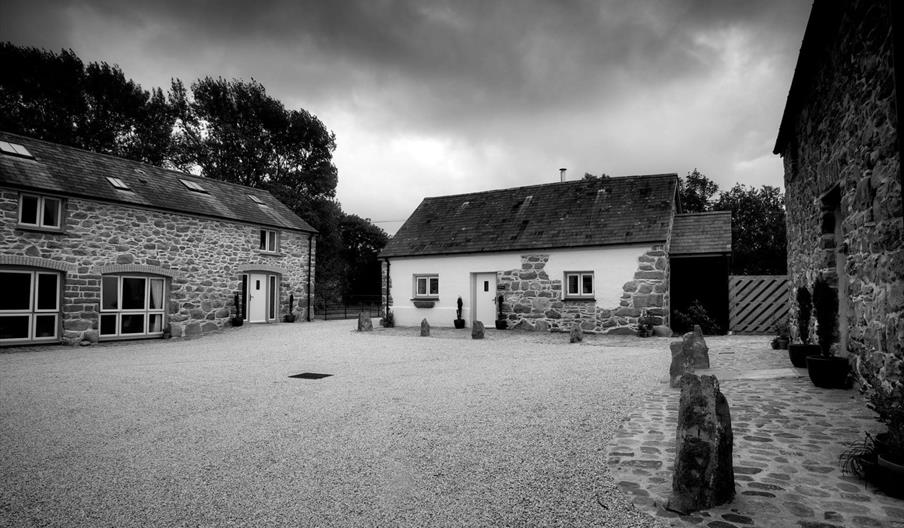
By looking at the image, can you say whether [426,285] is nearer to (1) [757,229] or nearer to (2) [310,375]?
(2) [310,375]

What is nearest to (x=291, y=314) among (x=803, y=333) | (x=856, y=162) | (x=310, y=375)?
(x=310, y=375)

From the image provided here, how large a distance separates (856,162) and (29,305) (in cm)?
1877

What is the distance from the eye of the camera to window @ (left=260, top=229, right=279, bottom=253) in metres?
21.2

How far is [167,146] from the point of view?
103 feet

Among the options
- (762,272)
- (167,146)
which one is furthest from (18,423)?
(762,272)

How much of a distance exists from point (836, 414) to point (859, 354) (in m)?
1.38

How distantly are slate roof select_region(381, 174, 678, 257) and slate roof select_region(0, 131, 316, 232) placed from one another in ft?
21.9

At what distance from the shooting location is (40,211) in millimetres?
14031

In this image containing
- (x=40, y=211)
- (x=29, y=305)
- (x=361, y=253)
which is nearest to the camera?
(x=29, y=305)

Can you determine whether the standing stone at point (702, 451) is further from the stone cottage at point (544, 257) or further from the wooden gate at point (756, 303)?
the wooden gate at point (756, 303)

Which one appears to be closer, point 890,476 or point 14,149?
point 890,476

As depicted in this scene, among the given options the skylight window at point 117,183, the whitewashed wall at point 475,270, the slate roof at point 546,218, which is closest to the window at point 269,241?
the slate roof at point 546,218

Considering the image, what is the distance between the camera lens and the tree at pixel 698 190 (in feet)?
113

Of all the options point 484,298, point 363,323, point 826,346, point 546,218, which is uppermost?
point 546,218
